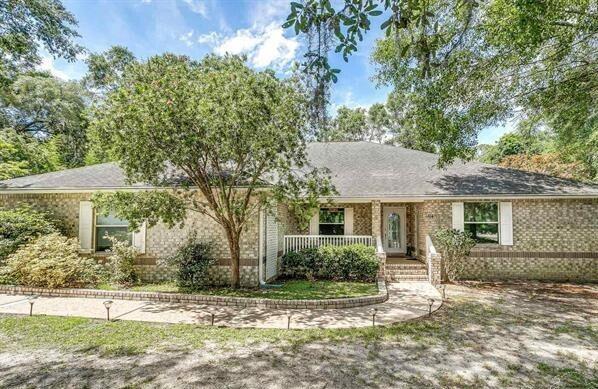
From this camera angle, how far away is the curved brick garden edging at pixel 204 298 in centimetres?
811

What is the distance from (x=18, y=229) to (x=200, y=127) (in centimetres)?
746

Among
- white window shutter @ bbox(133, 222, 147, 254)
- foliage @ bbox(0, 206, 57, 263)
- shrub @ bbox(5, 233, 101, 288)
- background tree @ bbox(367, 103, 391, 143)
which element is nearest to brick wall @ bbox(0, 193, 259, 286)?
white window shutter @ bbox(133, 222, 147, 254)

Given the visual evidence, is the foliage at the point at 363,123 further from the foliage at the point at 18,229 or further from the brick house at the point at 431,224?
the foliage at the point at 18,229

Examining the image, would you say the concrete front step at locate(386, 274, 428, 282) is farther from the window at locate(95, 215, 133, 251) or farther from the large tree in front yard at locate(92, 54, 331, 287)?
the window at locate(95, 215, 133, 251)

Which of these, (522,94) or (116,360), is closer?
(116,360)

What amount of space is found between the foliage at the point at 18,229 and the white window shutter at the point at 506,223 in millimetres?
15866

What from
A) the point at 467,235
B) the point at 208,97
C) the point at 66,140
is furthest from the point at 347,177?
the point at 66,140

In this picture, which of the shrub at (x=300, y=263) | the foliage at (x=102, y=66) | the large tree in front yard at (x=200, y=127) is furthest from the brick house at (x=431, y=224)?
the foliage at (x=102, y=66)

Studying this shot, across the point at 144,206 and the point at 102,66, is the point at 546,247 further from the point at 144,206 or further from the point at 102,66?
the point at 102,66

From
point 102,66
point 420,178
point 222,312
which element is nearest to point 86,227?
point 222,312

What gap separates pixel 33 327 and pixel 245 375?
485 centimetres

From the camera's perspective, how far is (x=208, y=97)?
316 inches

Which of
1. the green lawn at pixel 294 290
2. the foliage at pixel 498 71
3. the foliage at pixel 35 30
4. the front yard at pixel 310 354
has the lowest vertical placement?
the green lawn at pixel 294 290

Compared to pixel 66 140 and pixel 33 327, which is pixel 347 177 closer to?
pixel 33 327
